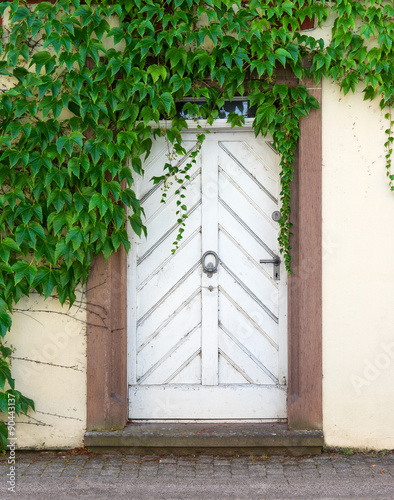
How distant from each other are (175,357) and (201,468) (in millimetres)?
894

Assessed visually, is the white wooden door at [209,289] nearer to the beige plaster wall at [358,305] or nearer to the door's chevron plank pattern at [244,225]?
the door's chevron plank pattern at [244,225]

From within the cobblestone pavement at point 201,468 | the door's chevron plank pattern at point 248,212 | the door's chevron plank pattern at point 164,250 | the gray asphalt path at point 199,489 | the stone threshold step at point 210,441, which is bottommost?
the gray asphalt path at point 199,489

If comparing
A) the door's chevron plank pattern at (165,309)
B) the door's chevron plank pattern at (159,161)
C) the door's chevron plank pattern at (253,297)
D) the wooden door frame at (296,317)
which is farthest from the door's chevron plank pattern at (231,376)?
the door's chevron plank pattern at (159,161)

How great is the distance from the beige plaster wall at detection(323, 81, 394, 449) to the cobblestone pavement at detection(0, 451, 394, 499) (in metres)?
0.30

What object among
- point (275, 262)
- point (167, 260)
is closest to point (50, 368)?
point (167, 260)

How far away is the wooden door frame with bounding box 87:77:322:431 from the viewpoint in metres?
4.73

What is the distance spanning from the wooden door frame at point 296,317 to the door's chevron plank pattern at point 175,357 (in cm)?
23

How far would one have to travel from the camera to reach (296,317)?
15.8 feet

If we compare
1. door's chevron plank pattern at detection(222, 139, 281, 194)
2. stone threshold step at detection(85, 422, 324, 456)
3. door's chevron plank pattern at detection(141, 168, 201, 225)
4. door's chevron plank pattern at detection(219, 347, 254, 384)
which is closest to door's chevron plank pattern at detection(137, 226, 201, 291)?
door's chevron plank pattern at detection(141, 168, 201, 225)

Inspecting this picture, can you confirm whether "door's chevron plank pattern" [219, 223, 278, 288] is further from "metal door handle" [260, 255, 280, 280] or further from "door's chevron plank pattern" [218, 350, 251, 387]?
"door's chevron plank pattern" [218, 350, 251, 387]

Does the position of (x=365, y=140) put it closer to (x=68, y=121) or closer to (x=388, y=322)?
(x=388, y=322)

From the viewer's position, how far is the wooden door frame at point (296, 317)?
473 cm

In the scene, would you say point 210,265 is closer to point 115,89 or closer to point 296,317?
point 296,317

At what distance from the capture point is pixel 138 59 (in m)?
4.60
